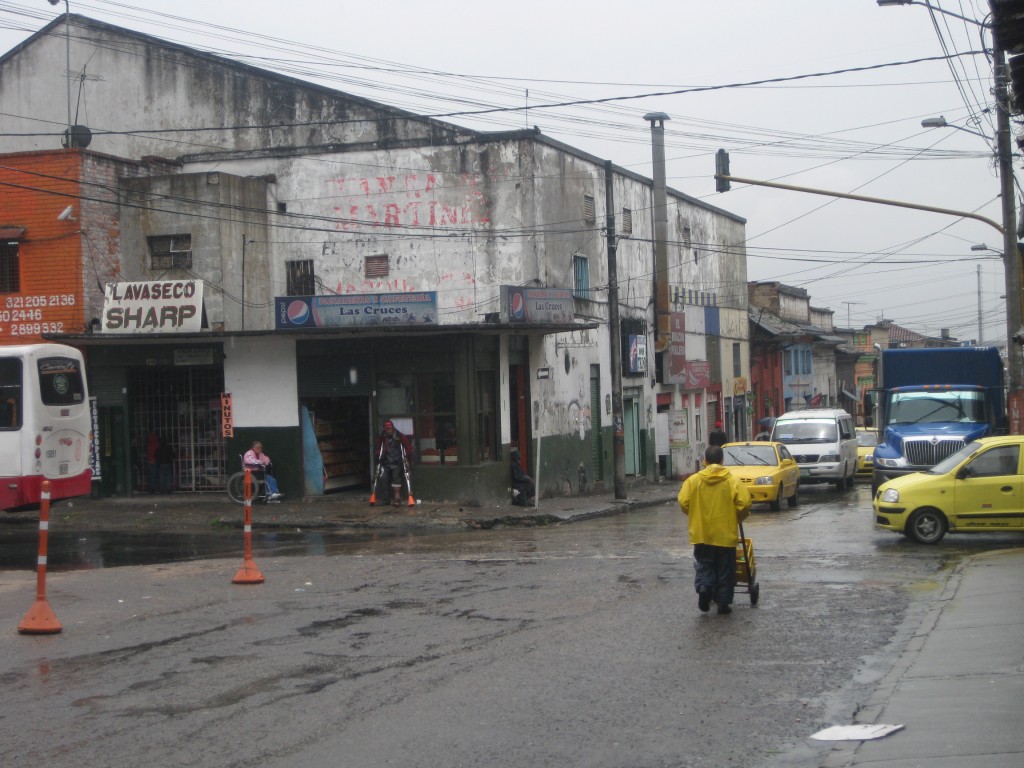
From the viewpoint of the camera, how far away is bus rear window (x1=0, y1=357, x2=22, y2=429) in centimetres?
2108

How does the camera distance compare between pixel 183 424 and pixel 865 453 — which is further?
pixel 865 453

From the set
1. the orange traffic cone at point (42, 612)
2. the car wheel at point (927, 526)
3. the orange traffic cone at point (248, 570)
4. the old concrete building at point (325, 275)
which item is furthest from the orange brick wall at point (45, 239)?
the car wheel at point (927, 526)

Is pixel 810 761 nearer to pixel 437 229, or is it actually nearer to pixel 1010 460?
pixel 1010 460

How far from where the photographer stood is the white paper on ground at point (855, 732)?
7043 millimetres

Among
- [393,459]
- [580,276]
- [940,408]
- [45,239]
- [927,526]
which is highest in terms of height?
[45,239]

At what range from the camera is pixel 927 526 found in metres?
17.6

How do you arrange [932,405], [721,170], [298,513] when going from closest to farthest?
[721,170] < [298,513] < [932,405]

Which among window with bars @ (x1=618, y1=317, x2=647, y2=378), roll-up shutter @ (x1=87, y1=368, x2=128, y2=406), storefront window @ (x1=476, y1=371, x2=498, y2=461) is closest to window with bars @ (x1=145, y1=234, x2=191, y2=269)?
roll-up shutter @ (x1=87, y1=368, x2=128, y2=406)

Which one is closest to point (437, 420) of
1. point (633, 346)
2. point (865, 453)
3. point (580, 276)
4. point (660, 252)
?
point (580, 276)

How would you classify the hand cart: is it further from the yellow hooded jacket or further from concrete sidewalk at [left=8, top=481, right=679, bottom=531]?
concrete sidewalk at [left=8, top=481, right=679, bottom=531]

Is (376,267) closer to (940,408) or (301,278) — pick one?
(301,278)

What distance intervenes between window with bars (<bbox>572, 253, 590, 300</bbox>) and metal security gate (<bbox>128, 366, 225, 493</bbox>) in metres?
10.0

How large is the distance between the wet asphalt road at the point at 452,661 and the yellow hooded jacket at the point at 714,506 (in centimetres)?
83

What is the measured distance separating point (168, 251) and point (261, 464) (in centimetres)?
682
